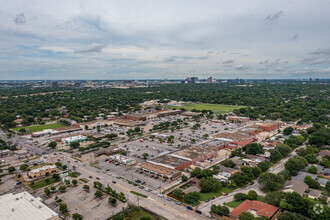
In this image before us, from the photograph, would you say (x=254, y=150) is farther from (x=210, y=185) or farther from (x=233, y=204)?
(x=233, y=204)

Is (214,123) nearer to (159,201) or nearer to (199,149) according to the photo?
(199,149)

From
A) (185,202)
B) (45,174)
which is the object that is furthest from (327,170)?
(45,174)

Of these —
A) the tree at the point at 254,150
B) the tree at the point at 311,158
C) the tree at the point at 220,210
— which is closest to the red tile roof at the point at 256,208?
the tree at the point at 220,210

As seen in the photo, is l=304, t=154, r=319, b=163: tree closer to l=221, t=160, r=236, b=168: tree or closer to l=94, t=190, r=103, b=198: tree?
l=221, t=160, r=236, b=168: tree

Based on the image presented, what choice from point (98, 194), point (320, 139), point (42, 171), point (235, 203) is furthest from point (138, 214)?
point (320, 139)

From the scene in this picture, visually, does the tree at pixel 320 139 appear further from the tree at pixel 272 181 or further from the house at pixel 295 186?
the tree at pixel 272 181

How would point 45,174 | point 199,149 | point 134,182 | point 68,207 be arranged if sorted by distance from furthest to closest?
point 199,149, point 45,174, point 134,182, point 68,207

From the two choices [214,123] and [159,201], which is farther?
[214,123]
